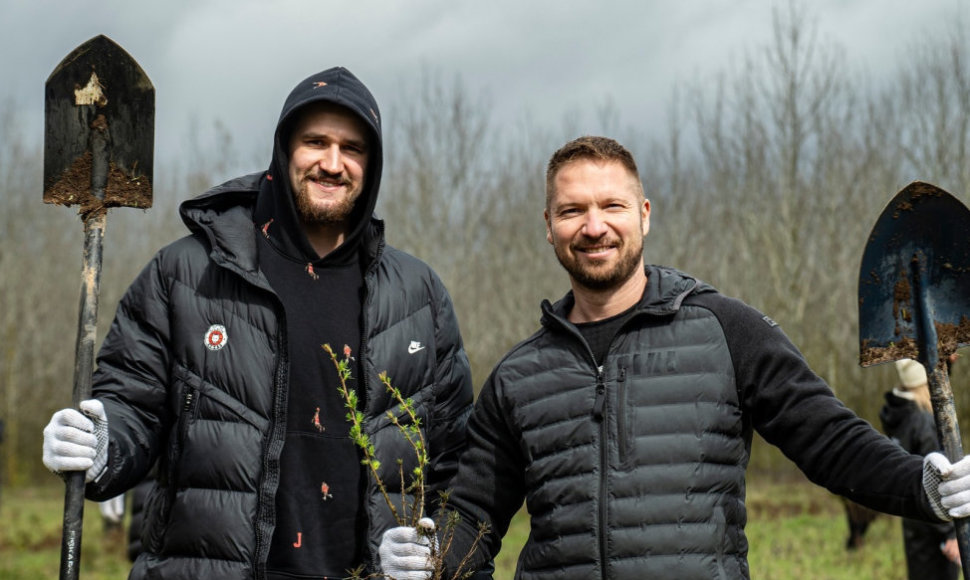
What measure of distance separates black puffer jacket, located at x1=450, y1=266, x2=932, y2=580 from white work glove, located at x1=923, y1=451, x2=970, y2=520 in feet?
0.08

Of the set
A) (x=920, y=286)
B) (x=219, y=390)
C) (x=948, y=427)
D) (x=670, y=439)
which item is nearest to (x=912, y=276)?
(x=920, y=286)

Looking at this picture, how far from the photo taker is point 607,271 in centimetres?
279

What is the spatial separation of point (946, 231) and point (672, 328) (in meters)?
0.86

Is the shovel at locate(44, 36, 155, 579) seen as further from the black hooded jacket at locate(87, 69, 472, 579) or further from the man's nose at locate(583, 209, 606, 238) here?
the man's nose at locate(583, 209, 606, 238)

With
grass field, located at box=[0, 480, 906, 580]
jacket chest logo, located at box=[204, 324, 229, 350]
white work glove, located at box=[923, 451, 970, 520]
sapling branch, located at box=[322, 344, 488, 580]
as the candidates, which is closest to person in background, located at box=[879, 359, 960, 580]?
grass field, located at box=[0, 480, 906, 580]

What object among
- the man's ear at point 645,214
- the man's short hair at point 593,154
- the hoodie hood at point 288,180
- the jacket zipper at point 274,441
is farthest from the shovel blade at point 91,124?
the man's ear at point 645,214

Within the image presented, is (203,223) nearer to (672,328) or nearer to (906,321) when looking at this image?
(672,328)

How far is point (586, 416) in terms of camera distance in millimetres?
2717

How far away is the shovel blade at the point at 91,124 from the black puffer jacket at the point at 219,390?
30 cm

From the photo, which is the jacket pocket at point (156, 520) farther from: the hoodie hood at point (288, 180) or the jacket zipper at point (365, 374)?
the hoodie hood at point (288, 180)

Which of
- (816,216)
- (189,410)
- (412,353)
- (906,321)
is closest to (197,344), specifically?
(189,410)

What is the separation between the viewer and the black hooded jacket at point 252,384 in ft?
9.42

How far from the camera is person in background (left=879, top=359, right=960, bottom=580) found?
266 inches

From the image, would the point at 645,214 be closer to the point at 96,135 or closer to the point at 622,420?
the point at 622,420
